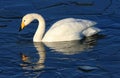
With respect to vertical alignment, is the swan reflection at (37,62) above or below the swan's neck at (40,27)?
below

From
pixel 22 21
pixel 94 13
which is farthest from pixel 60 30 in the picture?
pixel 94 13

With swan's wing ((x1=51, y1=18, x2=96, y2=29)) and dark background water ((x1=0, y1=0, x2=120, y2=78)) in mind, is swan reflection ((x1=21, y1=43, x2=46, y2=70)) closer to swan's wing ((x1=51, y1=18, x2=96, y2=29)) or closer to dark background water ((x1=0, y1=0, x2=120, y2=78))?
dark background water ((x1=0, y1=0, x2=120, y2=78))

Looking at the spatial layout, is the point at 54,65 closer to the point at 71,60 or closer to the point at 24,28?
the point at 71,60

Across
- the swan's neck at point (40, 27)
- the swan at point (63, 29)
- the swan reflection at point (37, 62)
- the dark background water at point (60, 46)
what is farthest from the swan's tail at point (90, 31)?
the swan reflection at point (37, 62)

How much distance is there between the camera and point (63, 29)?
13.9 meters

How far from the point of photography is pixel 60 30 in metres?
13.9

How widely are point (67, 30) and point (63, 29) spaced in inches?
4.2

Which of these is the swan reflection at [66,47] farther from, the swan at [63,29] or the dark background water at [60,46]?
the swan at [63,29]

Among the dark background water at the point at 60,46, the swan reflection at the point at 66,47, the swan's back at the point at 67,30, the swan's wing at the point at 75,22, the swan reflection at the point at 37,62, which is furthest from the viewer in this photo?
the swan's wing at the point at 75,22

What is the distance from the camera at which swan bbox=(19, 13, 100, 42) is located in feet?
45.6

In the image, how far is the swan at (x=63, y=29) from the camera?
45.6 ft

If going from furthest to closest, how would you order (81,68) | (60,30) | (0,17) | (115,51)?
(0,17) < (60,30) < (115,51) < (81,68)

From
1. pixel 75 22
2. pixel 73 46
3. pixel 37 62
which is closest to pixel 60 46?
pixel 73 46

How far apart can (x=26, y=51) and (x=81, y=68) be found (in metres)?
1.63
